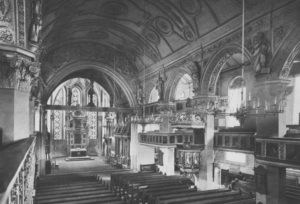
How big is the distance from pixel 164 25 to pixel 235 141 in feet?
23.2

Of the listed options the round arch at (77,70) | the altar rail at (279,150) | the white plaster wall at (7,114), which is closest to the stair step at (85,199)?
the white plaster wall at (7,114)

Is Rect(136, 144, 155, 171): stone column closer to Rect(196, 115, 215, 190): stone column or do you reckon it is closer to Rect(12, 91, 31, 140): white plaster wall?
Rect(196, 115, 215, 190): stone column

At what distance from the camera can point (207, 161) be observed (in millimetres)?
12664

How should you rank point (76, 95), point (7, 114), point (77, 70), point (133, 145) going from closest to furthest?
point (7, 114), point (77, 70), point (133, 145), point (76, 95)

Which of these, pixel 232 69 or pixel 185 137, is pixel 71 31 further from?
pixel 232 69

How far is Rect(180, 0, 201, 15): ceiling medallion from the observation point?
450 inches

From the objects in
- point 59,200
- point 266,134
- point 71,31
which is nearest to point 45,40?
point 71,31

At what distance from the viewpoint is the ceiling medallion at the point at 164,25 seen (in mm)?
13498

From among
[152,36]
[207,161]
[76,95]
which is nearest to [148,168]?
[207,161]

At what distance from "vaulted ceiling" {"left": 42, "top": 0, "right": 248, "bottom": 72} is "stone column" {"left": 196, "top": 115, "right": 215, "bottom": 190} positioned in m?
4.74

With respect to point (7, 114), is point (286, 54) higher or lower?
higher

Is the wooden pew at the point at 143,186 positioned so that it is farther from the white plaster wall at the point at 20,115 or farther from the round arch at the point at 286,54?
the round arch at the point at 286,54

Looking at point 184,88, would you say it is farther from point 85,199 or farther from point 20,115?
point 20,115

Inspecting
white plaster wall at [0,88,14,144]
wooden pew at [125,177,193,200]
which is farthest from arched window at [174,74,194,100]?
white plaster wall at [0,88,14,144]
